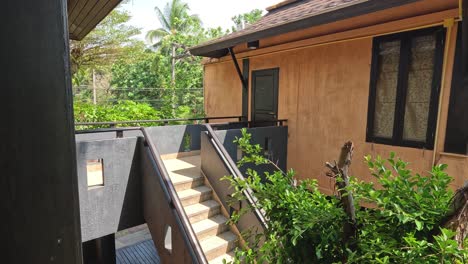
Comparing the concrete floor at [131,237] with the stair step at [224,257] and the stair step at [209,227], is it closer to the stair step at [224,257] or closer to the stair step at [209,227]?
the stair step at [209,227]

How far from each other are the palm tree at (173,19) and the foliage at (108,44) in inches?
286

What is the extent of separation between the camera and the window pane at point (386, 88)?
440 centimetres

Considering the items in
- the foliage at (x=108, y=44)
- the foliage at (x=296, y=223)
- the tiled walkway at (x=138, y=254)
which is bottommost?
the tiled walkway at (x=138, y=254)

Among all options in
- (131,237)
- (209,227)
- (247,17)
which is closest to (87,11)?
(209,227)

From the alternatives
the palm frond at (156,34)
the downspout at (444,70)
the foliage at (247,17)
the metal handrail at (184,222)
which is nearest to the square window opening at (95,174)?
the metal handrail at (184,222)

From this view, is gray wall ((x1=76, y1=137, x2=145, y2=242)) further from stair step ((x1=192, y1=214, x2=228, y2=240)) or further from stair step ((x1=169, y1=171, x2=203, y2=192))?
stair step ((x1=192, y1=214, x2=228, y2=240))

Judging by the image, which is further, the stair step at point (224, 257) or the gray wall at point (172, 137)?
the gray wall at point (172, 137)

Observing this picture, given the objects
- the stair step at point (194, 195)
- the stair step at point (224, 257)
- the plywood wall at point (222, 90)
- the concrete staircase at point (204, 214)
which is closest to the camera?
the stair step at point (224, 257)

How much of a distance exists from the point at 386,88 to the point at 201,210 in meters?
3.84

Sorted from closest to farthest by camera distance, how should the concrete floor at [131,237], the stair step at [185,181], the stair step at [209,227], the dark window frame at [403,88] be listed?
the dark window frame at [403,88], the stair step at [209,227], the stair step at [185,181], the concrete floor at [131,237]

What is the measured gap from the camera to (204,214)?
4.74 metres

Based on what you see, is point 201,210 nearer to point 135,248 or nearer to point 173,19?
point 135,248

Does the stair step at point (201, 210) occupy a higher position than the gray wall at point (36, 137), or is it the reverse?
the gray wall at point (36, 137)

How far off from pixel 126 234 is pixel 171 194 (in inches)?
304
